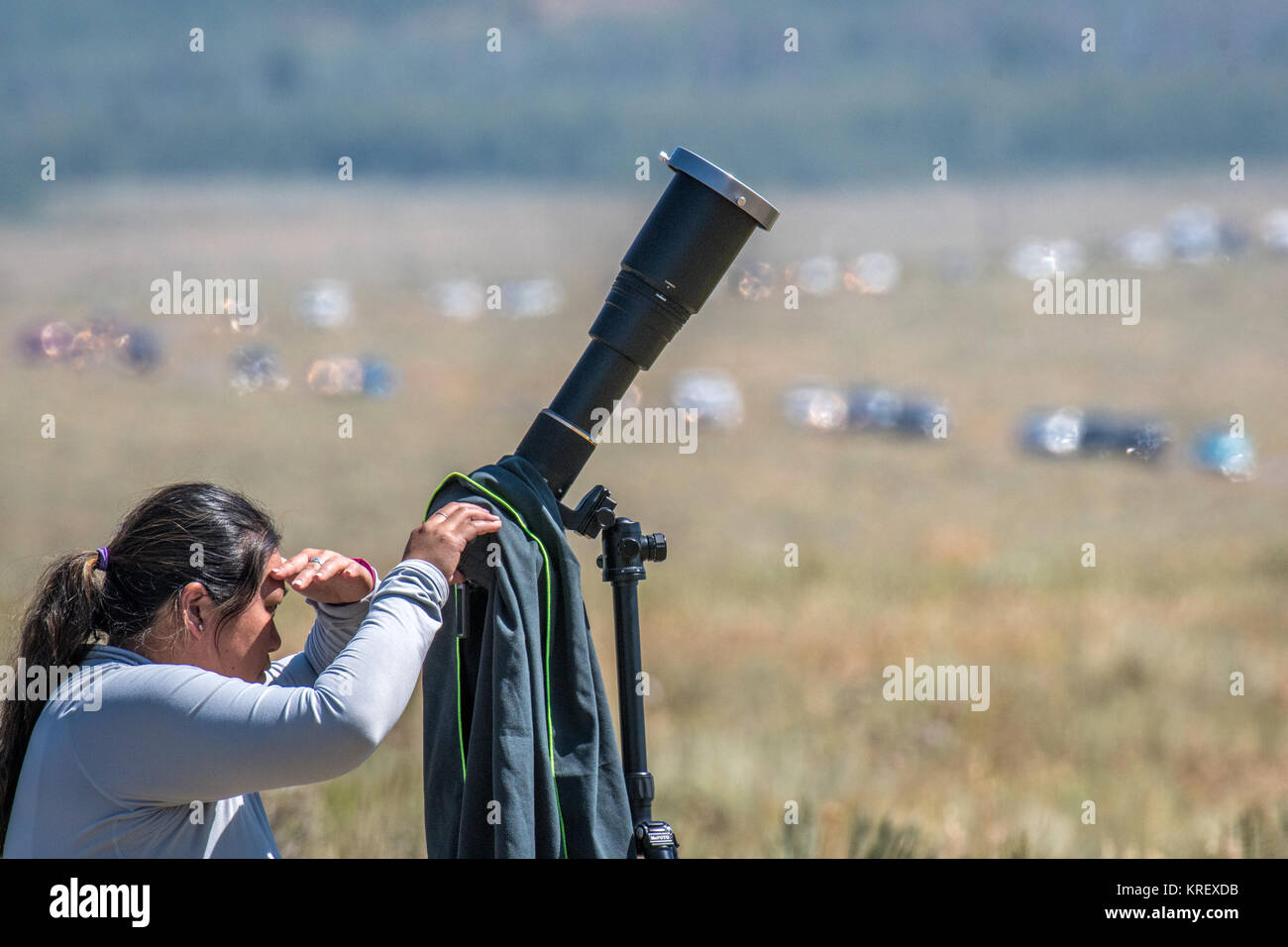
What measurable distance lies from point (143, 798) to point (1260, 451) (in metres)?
42.7

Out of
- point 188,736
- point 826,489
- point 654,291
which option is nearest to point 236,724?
point 188,736

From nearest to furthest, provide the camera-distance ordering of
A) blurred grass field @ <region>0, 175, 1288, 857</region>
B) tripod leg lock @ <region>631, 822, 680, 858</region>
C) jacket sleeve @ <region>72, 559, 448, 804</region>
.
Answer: jacket sleeve @ <region>72, 559, 448, 804</region>
tripod leg lock @ <region>631, 822, 680, 858</region>
blurred grass field @ <region>0, 175, 1288, 857</region>

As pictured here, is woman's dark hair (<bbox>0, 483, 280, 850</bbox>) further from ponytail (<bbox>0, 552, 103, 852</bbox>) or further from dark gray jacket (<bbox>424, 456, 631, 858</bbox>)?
dark gray jacket (<bbox>424, 456, 631, 858</bbox>)

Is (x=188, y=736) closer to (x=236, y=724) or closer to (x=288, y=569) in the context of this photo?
(x=236, y=724)

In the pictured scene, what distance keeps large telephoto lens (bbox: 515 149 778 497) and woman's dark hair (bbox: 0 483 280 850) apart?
0.56 metres

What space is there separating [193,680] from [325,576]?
1.22 ft

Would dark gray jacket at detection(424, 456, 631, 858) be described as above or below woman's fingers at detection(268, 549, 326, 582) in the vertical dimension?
A: below

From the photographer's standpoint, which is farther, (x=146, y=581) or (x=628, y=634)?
(x=628, y=634)

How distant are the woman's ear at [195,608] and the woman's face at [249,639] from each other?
0.02 meters

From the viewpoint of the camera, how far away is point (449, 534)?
2.39 m

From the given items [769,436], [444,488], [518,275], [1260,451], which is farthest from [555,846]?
[518,275]

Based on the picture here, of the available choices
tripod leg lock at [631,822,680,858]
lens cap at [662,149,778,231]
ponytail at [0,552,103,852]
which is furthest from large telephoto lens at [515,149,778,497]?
ponytail at [0,552,103,852]

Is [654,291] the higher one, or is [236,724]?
[654,291]

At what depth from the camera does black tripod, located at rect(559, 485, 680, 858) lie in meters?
2.62
